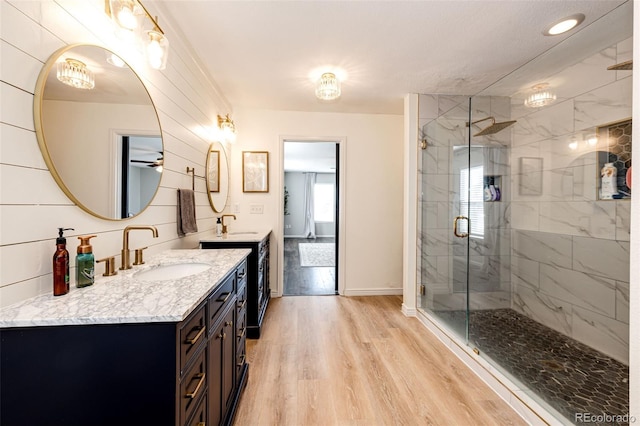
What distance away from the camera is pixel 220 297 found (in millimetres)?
1238

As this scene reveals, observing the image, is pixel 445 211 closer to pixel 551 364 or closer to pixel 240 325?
pixel 551 364

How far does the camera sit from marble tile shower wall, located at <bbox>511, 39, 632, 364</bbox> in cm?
196

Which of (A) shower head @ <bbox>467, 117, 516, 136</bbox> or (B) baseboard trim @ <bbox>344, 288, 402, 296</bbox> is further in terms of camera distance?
(B) baseboard trim @ <bbox>344, 288, 402, 296</bbox>

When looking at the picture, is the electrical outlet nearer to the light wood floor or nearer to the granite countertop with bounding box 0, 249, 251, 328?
the light wood floor

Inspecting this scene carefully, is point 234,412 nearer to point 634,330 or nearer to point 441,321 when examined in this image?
point 634,330

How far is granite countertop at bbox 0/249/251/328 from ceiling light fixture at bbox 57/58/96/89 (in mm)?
787

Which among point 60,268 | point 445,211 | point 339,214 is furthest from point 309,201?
point 60,268

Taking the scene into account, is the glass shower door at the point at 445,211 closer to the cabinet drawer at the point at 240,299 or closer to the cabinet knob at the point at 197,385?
the cabinet drawer at the point at 240,299

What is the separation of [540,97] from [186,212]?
320cm

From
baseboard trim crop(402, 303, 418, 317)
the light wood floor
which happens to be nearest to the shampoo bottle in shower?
the light wood floor

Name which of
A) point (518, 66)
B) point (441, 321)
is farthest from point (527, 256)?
point (518, 66)

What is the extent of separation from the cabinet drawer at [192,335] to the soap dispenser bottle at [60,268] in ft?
1.57

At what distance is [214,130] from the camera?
8.91ft

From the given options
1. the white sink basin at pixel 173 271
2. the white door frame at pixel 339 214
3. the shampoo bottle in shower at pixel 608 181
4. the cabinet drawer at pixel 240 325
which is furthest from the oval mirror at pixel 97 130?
the shampoo bottle in shower at pixel 608 181
